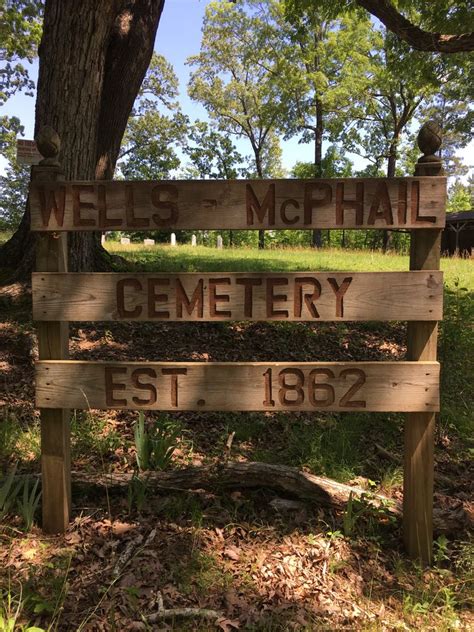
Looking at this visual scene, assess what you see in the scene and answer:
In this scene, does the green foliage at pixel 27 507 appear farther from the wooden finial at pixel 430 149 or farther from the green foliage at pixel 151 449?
the wooden finial at pixel 430 149

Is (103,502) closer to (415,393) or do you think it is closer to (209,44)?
(415,393)

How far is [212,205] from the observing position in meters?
2.70

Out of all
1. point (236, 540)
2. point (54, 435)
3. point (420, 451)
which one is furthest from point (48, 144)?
point (420, 451)

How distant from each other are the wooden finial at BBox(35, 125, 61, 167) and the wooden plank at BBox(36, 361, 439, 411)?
112 centimetres

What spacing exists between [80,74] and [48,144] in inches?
110

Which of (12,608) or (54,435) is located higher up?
(54,435)

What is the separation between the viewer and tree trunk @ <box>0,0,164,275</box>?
16.1 feet

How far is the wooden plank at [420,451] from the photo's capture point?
2.69 m

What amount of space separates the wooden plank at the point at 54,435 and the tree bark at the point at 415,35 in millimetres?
5669

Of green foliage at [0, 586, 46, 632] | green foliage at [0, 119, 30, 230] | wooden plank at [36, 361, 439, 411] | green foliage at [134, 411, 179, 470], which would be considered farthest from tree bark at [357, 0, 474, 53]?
green foliage at [0, 119, 30, 230]

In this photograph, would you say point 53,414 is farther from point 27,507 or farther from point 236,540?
point 236,540

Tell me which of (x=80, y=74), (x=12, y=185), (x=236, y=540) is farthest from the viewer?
(x=12, y=185)

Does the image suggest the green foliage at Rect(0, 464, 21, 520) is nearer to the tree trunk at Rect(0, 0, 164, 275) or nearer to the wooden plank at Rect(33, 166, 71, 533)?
the wooden plank at Rect(33, 166, 71, 533)

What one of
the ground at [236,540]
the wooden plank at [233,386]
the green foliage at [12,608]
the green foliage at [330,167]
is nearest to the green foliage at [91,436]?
the ground at [236,540]
